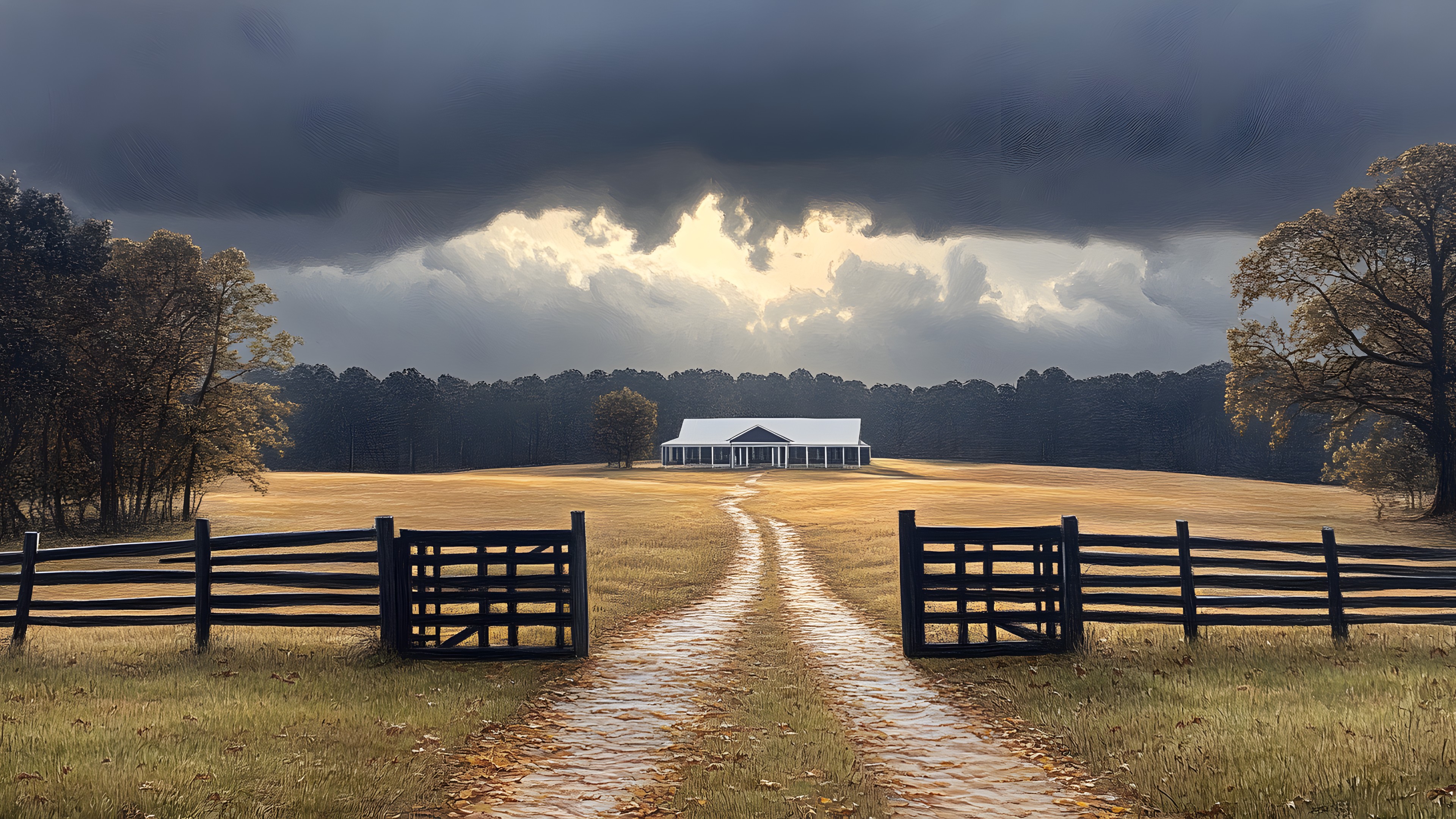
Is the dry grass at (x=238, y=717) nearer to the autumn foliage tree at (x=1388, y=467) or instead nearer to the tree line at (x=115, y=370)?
the tree line at (x=115, y=370)

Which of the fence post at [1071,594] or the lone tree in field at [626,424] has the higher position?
the lone tree in field at [626,424]

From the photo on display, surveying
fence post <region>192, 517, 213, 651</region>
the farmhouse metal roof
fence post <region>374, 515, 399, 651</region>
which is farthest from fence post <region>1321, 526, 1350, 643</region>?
the farmhouse metal roof

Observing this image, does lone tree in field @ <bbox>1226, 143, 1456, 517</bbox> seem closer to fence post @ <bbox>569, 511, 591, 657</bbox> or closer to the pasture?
the pasture

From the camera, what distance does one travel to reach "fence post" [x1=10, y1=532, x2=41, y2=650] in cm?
1174

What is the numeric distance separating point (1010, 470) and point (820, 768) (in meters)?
91.4

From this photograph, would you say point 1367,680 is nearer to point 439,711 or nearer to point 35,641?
point 439,711

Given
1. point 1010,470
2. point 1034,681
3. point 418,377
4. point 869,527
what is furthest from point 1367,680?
point 418,377

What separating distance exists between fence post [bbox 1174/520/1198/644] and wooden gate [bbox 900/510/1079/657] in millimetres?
1662

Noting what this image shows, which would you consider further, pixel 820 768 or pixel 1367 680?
pixel 1367 680

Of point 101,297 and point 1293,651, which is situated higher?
point 101,297

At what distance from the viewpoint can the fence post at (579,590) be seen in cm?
1106

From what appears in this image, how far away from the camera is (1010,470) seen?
304 ft

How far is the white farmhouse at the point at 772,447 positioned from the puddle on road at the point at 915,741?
83017mm

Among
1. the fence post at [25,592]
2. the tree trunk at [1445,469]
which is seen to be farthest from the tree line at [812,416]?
the fence post at [25,592]
